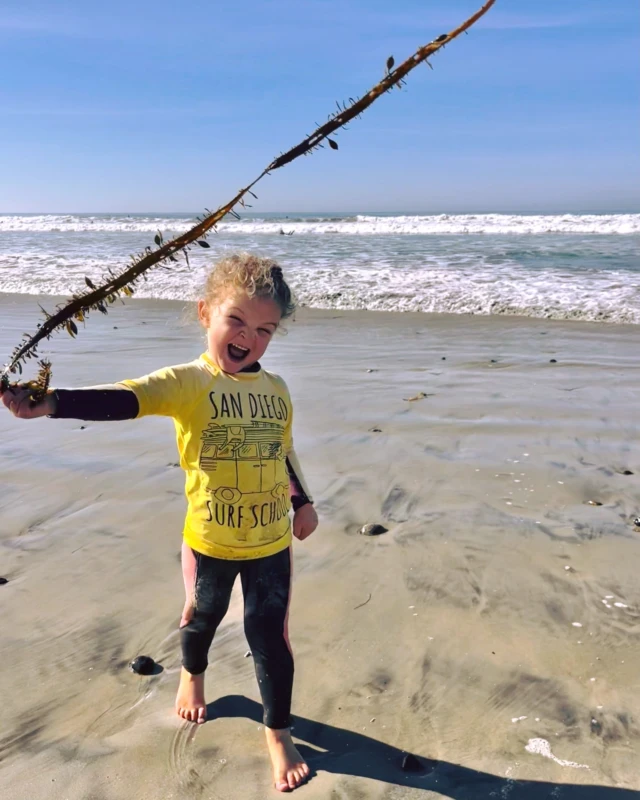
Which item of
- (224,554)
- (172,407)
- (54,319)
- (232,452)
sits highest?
(54,319)

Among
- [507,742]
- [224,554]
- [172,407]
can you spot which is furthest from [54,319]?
[507,742]

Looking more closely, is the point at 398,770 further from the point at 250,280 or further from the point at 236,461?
the point at 250,280

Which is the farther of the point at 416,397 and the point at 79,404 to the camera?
the point at 416,397

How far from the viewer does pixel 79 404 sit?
2.00 m

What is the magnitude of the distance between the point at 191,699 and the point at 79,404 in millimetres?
1107

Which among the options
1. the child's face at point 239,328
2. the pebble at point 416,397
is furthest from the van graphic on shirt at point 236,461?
the pebble at point 416,397

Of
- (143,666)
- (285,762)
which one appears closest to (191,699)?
(143,666)

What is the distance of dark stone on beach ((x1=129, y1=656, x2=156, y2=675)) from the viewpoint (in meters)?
2.68

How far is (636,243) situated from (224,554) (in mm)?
22158

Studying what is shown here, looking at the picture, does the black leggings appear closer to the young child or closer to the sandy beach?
the young child

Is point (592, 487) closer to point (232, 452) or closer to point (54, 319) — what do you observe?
point (232, 452)

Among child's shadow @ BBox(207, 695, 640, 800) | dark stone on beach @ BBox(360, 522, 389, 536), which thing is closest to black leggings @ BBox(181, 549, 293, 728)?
child's shadow @ BBox(207, 695, 640, 800)

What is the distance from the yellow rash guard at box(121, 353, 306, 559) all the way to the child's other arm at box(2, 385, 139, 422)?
5.7 inches

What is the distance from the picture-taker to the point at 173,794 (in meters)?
2.11
